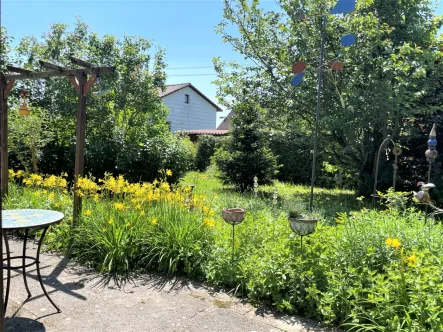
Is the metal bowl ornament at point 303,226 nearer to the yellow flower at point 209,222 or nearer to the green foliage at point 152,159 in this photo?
the yellow flower at point 209,222

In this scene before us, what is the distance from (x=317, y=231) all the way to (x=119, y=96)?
6.61 metres

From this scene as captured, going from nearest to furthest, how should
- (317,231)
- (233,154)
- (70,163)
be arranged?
(317,231) → (70,163) → (233,154)

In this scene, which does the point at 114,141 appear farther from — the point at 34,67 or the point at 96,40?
the point at 34,67

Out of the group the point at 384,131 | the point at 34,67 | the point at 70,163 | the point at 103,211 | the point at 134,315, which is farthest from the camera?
the point at 34,67

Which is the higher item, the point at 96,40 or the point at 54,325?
the point at 96,40

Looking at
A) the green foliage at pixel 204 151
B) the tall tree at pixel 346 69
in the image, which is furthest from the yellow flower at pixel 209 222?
the green foliage at pixel 204 151

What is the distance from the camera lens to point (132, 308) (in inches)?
105

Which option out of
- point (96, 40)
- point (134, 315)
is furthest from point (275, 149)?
point (134, 315)

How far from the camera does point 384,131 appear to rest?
666 cm

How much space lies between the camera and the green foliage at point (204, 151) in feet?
51.5

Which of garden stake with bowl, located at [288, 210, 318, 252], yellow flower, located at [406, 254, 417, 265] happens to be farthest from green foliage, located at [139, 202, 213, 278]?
yellow flower, located at [406, 254, 417, 265]

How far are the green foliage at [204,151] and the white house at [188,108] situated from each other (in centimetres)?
595

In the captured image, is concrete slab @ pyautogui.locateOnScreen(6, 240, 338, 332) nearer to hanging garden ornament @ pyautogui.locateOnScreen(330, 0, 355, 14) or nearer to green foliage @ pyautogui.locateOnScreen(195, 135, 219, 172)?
hanging garden ornament @ pyautogui.locateOnScreen(330, 0, 355, 14)

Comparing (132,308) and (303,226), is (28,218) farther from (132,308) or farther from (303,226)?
(303,226)
